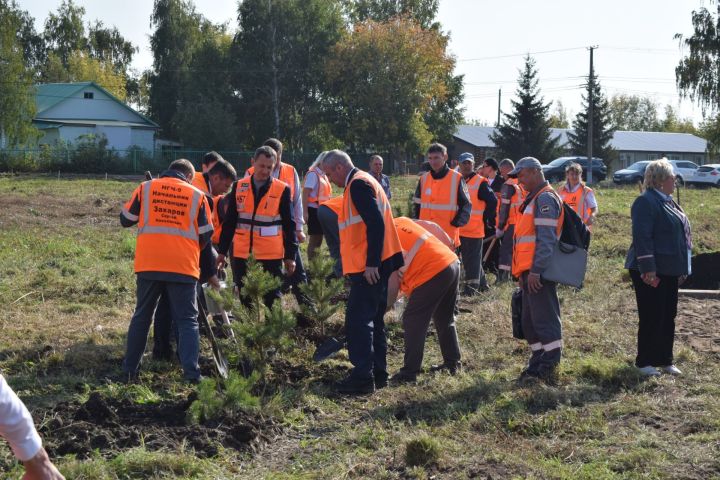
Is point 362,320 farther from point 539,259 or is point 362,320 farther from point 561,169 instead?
point 561,169

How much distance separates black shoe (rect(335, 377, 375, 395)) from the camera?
6379mm

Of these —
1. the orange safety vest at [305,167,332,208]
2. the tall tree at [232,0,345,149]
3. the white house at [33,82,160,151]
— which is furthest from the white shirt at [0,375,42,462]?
the white house at [33,82,160,151]

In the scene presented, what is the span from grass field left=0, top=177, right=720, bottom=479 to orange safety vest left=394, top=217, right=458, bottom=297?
2.73 ft

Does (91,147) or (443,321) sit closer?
(443,321)

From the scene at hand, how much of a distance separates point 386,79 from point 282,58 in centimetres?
710

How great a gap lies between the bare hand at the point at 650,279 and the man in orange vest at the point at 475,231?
13.3 ft

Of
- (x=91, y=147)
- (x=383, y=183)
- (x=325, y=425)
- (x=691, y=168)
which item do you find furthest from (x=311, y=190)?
(x=691, y=168)

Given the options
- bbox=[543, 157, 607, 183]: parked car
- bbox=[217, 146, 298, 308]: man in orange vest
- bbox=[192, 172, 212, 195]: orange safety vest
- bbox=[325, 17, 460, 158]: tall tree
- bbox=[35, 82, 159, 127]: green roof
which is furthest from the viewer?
bbox=[35, 82, 159, 127]: green roof

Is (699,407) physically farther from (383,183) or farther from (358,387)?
(383,183)

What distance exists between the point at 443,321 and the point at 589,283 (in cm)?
564

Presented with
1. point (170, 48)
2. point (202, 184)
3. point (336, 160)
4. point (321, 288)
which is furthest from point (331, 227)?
point (170, 48)

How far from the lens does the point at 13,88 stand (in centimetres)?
4356

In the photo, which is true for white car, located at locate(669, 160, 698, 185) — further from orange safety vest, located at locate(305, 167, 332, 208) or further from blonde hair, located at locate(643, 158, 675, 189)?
blonde hair, located at locate(643, 158, 675, 189)

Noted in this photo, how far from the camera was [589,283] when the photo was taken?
39.5ft
